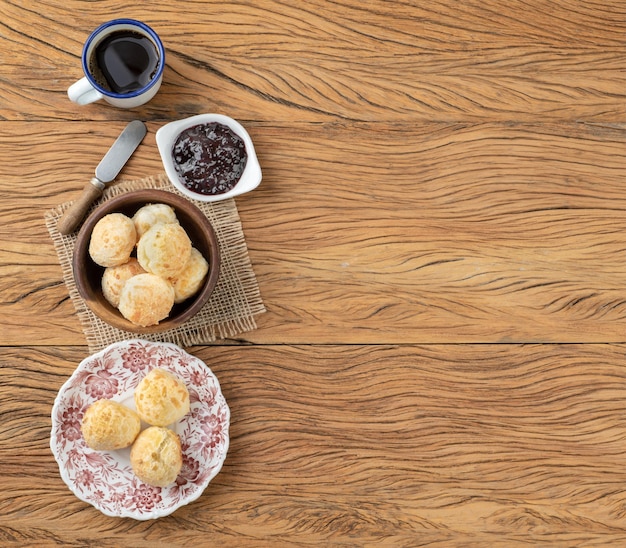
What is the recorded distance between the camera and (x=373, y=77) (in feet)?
3.81

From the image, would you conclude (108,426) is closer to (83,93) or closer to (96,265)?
(96,265)

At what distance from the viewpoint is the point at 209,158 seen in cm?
108

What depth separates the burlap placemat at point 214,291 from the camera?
111 centimetres

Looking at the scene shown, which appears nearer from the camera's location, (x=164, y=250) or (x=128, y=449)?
(x=164, y=250)

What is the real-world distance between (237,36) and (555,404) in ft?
2.82

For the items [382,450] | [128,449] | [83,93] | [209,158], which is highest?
[83,93]

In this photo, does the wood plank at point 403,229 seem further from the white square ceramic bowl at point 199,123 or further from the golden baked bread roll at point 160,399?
the golden baked bread roll at point 160,399

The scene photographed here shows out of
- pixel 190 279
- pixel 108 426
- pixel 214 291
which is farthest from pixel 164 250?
pixel 108 426

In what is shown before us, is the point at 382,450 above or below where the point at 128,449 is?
below

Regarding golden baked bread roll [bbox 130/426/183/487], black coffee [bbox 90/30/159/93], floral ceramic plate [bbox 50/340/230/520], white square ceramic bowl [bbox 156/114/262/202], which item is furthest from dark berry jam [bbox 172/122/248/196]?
golden baked bread roll [bbox 130/426/183/487]

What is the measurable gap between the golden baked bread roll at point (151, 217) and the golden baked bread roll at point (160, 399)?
0.23m

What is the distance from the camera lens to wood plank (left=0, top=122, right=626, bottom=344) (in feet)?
3.65

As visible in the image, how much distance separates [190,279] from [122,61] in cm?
38

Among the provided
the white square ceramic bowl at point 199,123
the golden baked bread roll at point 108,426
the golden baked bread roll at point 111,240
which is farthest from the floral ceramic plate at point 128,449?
the white square ceramic bowl at point 199,123
